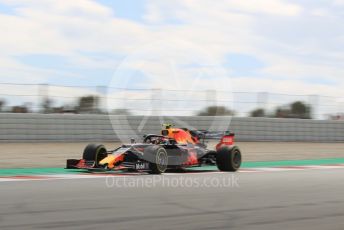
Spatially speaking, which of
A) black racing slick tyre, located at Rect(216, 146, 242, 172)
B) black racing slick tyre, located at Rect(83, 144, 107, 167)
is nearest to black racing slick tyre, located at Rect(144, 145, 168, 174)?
black racing slick tyre, located at Rect(83, 144, 107, 167)

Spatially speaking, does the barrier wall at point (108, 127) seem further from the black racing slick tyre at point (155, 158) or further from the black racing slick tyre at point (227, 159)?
the black racing slick tyre at point (155, 158)

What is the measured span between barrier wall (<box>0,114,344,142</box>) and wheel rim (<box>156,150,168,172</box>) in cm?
559

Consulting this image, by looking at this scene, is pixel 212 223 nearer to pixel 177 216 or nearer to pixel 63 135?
pixel 177 216

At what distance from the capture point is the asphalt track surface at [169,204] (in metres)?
5.64

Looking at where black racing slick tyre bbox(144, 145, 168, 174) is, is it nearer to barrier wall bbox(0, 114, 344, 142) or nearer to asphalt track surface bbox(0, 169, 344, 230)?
asphalt track surface bbox(0, 169, 344, 230)

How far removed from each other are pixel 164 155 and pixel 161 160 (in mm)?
127

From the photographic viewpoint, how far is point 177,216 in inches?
238

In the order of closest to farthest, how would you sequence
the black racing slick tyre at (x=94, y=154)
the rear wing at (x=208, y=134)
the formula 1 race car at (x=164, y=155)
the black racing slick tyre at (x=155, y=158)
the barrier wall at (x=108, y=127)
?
the black racing slick tyre at (x=155, y=158)
the formula 1 race car at (x=164, y=155)
the black racing slick tyre at (x=94, y=154)
the rear wing at (x=208, y=134)
the barrier wall at (x=108, y=127)

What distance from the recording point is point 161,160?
10.7 m

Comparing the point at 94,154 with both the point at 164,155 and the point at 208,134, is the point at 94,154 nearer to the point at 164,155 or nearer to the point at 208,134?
the point at 164,155

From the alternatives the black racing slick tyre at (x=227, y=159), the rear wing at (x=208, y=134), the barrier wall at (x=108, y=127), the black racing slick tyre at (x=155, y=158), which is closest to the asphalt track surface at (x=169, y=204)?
the black racing slick tyre at (x=155, y=158)

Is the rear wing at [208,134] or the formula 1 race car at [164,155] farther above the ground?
the rear wing at [208,134]

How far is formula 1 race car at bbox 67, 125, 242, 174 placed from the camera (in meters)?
10.7

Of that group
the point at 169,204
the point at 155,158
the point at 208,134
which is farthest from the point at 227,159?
the point at 169,204
